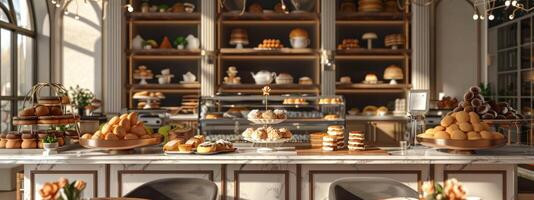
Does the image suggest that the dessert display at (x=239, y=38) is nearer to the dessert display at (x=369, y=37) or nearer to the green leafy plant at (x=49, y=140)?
the dessert display at (x=369, y=37)

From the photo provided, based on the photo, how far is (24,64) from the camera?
7.16 meters

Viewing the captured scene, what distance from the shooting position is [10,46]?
662cm

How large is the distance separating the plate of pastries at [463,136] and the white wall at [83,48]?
5055mm

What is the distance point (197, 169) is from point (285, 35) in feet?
14.0

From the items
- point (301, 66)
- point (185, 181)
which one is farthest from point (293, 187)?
point (301, 66)

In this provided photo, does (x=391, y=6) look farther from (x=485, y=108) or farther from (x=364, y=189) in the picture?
(x=364, y=189)

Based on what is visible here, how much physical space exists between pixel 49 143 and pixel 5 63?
3645 millimetres

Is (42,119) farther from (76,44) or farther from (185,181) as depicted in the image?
(76,44)

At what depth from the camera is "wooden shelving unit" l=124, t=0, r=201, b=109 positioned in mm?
7074

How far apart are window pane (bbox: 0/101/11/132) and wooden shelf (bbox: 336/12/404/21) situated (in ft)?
13.1

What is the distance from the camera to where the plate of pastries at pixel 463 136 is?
316 centimetres

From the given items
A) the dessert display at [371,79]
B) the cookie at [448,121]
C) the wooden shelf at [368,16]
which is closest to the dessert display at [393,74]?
the dessert display at [371,79]

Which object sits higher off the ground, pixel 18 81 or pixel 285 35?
pixel 285 35

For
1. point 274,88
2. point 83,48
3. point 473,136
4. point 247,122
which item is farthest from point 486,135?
point 83,48
